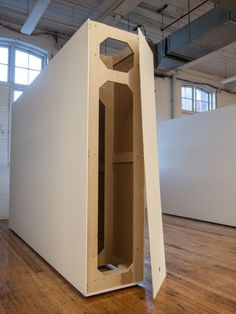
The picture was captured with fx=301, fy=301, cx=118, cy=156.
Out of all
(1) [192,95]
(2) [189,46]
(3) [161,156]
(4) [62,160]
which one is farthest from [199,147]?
(4) [62,160]

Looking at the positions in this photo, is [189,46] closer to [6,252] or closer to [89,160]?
[89,160]

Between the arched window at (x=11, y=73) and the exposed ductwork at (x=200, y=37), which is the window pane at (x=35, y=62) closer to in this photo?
the arched window at (x=11, y=73)

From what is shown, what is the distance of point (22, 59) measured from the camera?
21.6 feet

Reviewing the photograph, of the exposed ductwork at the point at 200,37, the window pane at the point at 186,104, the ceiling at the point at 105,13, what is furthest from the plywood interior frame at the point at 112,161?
the window pane at the point at 186,104

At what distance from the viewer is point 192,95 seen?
931 cm

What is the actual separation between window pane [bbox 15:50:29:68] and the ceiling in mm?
527

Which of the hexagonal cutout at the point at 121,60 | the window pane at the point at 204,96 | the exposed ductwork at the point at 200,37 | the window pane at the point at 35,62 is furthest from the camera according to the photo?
the window pane at the point at 204,96

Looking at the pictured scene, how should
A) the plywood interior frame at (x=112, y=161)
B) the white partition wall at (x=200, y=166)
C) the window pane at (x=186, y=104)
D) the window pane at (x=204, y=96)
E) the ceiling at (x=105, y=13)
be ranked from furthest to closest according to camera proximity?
the window pane at (x=204, y=96)
the window pane at (x=186, y=104)
the white partition wall at (x=200, y=166)
the ceiling at (x=105, y=13)
the plywood interior frame at (x=112, y=161)

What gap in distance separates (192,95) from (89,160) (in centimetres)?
764

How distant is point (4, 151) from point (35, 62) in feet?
7.01

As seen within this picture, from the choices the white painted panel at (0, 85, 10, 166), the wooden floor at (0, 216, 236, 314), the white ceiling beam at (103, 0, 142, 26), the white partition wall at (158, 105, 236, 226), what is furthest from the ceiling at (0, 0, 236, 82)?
the wooden floor at (0, 216, 236, 314)

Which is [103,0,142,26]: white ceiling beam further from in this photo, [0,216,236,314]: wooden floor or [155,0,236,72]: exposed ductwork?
[0,216,236,314]: wooden floor

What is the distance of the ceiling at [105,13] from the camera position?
5305 mm

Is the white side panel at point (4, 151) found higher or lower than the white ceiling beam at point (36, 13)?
lower
